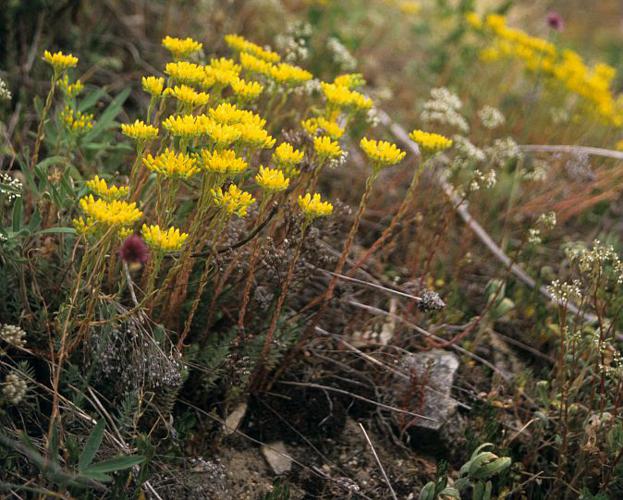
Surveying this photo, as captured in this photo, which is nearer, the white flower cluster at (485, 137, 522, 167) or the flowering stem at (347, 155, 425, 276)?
the flowering stem at (347, 155, 425, 276)

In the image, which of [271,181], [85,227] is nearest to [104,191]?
[85,227]

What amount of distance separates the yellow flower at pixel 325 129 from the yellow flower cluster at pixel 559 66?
258 cm

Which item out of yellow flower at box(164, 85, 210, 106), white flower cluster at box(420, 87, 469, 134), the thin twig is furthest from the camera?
white flower cluster at box(420, 87, 469, 134)

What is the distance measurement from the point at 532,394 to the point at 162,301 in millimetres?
1553

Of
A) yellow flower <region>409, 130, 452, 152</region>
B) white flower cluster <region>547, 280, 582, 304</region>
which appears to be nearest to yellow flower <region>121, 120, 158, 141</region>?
yellow flower <region>409, 130, 452, 152</region>

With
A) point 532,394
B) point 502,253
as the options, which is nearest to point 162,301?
point 532,394

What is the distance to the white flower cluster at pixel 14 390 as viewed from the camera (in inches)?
69.7

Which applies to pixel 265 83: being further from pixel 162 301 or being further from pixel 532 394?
pixel 532 394

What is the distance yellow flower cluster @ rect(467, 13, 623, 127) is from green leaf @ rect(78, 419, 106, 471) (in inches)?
146

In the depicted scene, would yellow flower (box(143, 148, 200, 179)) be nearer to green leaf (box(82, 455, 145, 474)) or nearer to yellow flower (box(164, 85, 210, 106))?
yellow flower (box(164, 85, 210, 106))

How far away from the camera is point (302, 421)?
2.45 meters

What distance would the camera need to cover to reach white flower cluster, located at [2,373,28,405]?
1771mm

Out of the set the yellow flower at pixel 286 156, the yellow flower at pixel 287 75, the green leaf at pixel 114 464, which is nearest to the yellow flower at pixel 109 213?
the yellow flower at pixel 286 156

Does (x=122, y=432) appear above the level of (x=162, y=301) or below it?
below
